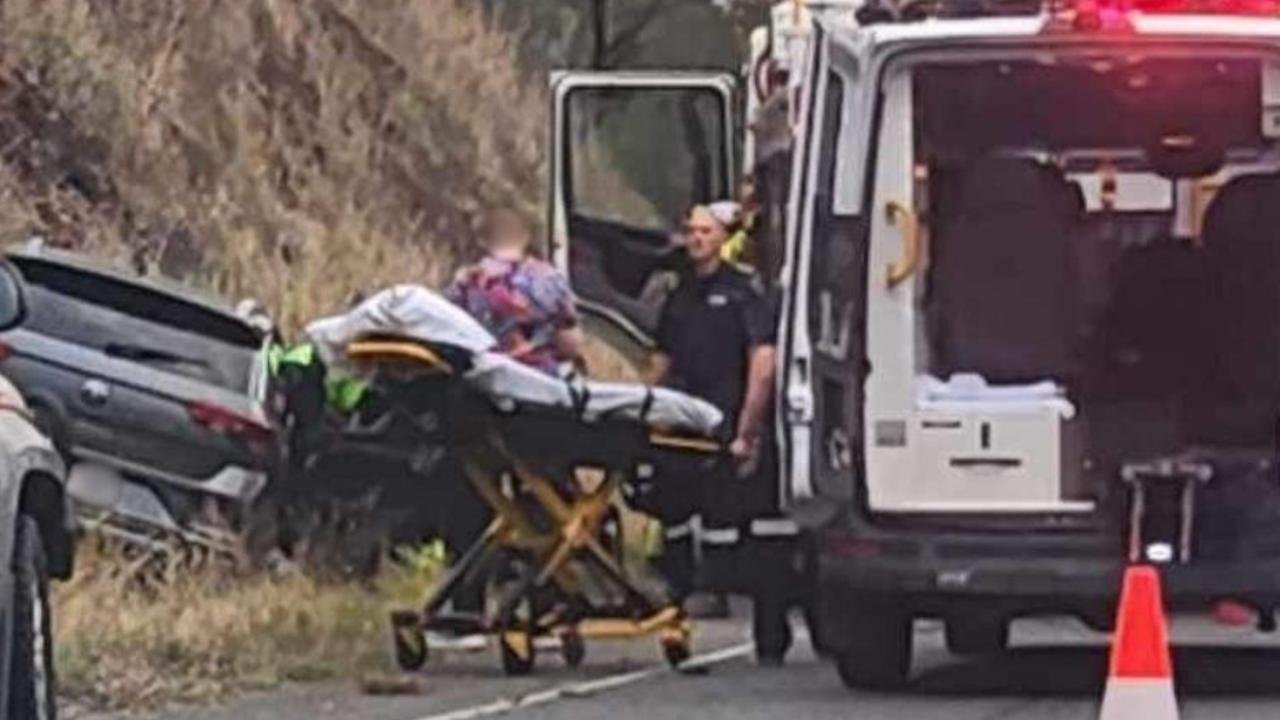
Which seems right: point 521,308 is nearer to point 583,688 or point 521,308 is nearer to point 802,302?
point 802,302

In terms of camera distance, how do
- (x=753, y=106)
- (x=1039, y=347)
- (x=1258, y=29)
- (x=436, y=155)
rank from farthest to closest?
(x=436, y=155) < (x=753, y=106) < (x=1039, y=347) < (x=1258, y=29)

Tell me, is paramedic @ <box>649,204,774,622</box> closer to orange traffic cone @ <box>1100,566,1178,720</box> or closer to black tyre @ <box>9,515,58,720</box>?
black tyre @ <box>9,515,58,720</box>

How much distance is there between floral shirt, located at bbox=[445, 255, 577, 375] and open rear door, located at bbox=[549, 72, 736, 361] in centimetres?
439

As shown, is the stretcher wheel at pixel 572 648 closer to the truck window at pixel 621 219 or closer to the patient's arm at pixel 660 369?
the patient's arm at pixel 660 369

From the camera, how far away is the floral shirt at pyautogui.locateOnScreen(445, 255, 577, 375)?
16828 mm

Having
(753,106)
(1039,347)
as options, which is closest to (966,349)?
(1039,347)

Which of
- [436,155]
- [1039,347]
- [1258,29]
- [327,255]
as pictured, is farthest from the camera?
[436,155]

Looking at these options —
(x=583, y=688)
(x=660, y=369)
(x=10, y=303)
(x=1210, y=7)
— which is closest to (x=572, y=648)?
(x=583, y=688)

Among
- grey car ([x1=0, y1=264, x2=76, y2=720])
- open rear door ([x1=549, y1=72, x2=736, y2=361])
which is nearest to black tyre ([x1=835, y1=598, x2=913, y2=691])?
grey car ([x1=0, y1=264, x2=76, y2=720])

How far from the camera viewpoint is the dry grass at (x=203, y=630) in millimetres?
15062

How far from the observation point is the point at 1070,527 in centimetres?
1528

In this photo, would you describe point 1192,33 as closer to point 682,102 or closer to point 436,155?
point 682,102

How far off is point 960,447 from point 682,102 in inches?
291

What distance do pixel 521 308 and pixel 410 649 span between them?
153cm
